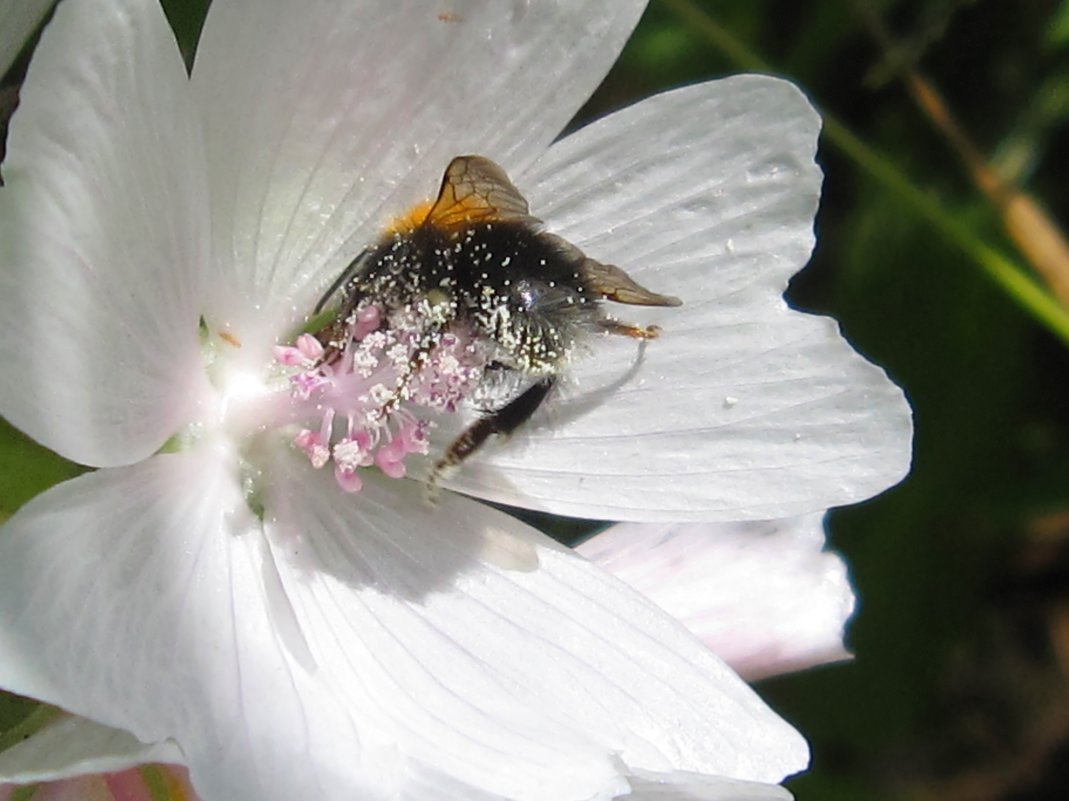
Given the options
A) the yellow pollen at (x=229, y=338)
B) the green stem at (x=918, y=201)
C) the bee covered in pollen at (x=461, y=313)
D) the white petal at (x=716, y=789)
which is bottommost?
the white petal at (x=716, y=789)

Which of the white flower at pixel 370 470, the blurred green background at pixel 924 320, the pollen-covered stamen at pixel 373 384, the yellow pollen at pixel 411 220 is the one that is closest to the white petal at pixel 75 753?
the white flower at pixel 370 470

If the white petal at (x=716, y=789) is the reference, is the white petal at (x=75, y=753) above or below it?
below

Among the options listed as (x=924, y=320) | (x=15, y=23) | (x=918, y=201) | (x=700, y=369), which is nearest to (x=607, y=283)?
(x=700, y=369)

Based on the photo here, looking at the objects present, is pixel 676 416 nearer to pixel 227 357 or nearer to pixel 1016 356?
pixel 227 357

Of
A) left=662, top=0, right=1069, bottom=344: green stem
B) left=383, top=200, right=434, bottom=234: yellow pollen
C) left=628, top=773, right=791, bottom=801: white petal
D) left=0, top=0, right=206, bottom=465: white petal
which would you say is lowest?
left=628, top=773, right=791, bottom=801: white petal

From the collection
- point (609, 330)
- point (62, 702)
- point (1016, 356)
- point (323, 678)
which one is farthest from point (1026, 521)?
point (62, 702)

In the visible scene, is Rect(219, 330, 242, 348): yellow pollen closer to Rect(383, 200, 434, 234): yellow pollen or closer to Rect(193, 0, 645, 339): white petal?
Rect(193, 0, 645, 339): white petal

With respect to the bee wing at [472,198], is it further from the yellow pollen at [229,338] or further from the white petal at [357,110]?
the yellow pollen at [229,338]

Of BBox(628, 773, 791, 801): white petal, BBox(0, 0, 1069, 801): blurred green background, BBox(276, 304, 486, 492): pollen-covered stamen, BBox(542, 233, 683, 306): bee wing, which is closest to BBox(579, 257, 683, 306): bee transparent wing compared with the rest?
BBox(542, 233, 683, 306): bee wing
